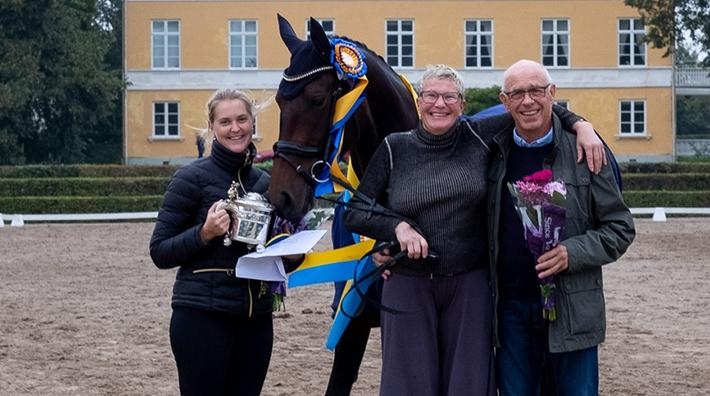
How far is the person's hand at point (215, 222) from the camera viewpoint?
12.1 feet

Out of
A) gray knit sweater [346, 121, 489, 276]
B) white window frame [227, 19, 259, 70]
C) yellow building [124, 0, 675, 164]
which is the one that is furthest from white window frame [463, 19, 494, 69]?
gray knit sweater [346, 121, 489, 276]

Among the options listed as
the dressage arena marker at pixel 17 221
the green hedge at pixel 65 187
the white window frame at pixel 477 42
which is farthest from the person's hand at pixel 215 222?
the white window frame at pixel 477 42

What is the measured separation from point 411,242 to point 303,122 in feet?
2.49

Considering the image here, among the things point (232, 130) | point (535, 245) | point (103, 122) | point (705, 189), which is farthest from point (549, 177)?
point (103, 122)

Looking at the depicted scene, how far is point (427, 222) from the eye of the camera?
364 cm

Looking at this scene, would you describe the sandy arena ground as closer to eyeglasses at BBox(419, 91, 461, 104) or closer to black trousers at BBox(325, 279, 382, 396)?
black trousers at BBox(325, 279, 382, 396)

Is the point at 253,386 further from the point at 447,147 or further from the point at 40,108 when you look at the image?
the point at 40,108

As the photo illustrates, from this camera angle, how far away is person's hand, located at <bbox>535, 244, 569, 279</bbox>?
11.4 ft

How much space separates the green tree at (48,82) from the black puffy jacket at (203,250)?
2985cm

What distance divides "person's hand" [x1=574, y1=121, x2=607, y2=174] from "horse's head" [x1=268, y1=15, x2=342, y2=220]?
959 millimetres

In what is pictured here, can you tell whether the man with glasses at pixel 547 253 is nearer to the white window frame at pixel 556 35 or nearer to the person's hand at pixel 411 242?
the person's hand at pixel 411 242

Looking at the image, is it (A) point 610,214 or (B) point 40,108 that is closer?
(A) point 610,214

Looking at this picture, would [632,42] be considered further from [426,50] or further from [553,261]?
[553,261]

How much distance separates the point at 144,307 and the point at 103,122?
30715mm
